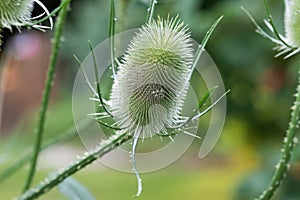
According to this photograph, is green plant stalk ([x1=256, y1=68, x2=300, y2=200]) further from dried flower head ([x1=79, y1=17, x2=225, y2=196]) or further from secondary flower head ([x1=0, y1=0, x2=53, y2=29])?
secondary flower head ([x1=0, y1=0, x2=53, y2=29])

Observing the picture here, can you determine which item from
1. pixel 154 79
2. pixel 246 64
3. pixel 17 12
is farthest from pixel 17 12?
pixel 246 64

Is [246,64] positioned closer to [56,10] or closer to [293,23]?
[293,23]

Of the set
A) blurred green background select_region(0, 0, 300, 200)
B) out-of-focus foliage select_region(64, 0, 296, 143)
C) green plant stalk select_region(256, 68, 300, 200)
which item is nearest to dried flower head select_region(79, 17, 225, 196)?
green plant stalk select_region(256, 68, 300, 200)

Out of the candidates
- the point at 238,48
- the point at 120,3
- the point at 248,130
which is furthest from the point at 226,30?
the point at 120,3

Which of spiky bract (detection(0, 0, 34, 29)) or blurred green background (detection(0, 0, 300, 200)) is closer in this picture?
spiky bract (detection(0, 0, 34, 29))

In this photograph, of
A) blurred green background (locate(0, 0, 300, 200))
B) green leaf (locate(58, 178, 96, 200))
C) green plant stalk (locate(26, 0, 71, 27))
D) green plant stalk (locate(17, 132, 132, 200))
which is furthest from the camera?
blurred green background (locate(0, 0, 300, 200))

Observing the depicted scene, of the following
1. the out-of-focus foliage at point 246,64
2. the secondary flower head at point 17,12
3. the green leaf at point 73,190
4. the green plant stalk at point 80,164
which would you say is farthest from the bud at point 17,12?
the out-of-focus foliage at point 246,64

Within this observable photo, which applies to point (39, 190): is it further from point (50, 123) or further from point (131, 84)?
point (50, 123)
